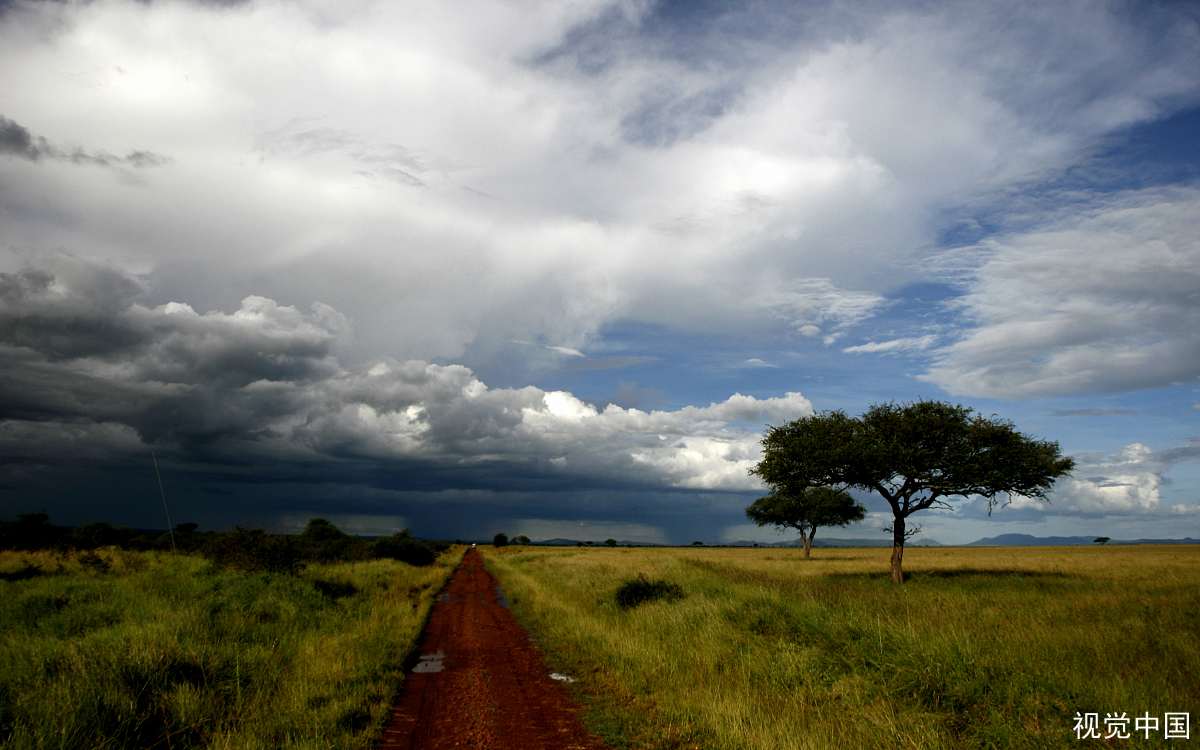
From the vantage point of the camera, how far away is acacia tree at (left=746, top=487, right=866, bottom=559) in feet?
190

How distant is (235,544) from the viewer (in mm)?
24047

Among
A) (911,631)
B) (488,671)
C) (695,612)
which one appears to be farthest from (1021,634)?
(488,671)

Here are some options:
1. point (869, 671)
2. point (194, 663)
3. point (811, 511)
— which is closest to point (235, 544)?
point (194, 663)

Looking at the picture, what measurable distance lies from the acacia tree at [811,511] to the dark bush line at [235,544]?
36.4m

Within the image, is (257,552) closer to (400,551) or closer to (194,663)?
(194,663)

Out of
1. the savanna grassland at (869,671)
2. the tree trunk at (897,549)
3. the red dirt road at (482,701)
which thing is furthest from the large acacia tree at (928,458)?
the red dirt road at (482,701)

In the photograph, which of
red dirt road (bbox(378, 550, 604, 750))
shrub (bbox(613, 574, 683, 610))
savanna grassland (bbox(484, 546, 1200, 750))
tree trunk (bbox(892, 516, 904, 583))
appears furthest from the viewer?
tree trunk (bbox(892, 516, 904, 583))

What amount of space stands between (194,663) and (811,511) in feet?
192

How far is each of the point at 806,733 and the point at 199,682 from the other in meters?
9.17

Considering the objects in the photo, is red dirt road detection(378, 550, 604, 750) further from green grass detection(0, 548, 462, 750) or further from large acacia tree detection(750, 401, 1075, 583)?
large acacia tree detection(750, 401, 1075, 583)

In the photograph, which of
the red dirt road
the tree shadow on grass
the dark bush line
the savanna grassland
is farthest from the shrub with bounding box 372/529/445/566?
the savanna grassland

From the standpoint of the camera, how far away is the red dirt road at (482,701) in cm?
778

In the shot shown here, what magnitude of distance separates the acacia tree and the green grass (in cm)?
4863

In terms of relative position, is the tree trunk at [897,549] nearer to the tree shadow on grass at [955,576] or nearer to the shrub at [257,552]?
the tree shadow on grass at [955,576]
